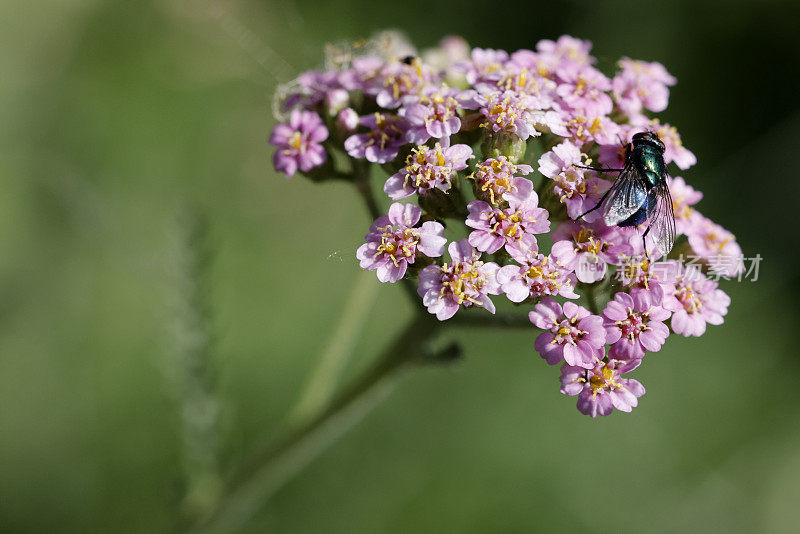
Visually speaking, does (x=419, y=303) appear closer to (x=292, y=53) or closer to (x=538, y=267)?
(x=538, y=267)

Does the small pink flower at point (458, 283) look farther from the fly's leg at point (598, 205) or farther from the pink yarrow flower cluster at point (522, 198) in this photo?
the fly's leg at point (598, 205)

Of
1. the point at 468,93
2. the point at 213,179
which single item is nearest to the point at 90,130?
the point at 213,179

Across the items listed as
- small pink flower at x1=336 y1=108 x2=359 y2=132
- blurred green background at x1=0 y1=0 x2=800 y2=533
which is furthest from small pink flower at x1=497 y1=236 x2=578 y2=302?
blurred green background at x1=0 y1=0 x2=800 y2=533

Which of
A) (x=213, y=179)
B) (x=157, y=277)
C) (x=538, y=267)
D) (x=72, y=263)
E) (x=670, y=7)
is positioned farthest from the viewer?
(x=670, y=7)

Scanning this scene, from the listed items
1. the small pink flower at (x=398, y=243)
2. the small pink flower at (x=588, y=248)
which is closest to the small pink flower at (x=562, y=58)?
the small pink flower at (x=588, y=248)

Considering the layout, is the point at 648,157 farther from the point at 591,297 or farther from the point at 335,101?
the point at 335,101

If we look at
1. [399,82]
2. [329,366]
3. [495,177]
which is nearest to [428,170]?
[495,177]
